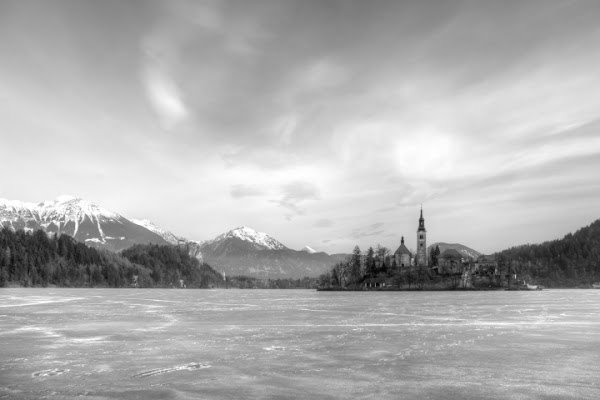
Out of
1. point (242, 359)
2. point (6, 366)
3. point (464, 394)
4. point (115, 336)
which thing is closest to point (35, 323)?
point (115, 336)

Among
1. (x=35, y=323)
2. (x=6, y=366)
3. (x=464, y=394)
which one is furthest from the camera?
(x=35, y=323)

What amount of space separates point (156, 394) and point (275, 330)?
21.5 m

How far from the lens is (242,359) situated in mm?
23344

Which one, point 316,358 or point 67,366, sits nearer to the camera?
point 67,366

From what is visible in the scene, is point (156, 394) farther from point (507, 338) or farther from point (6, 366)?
point (507, 338)

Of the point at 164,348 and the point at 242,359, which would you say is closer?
the point at 242,359

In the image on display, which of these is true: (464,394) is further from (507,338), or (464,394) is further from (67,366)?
(507,338)

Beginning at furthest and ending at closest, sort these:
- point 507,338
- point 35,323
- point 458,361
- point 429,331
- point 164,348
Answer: point 35,323 → point 429,331 → point 507,338 → point 164,348 → point 458,361

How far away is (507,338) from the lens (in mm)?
32062

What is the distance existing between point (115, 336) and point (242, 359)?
13.5 meters

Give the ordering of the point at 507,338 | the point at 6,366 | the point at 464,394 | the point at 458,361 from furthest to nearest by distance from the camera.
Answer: the point at 507,338, the point at 458,361, the point at 6,366, the point at 464,394

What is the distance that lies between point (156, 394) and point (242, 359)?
733cm

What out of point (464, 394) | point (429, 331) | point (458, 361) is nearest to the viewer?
point (464, 394)

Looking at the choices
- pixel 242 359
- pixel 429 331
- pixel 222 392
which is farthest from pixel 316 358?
pixel 429 331
